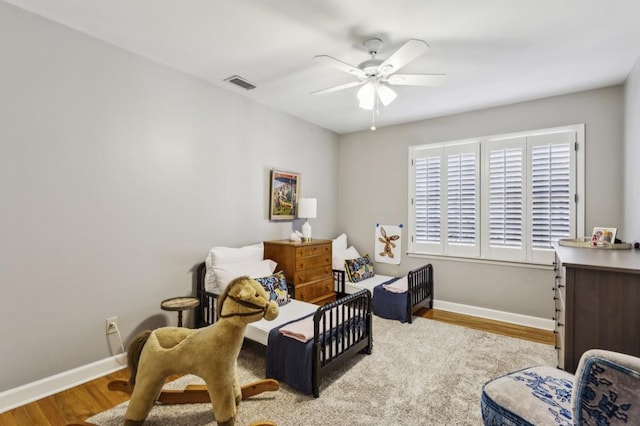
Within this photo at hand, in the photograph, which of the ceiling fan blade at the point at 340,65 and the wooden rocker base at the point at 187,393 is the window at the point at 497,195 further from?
the wooden rocker base at the point at 187,393

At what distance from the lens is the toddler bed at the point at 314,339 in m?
2.17

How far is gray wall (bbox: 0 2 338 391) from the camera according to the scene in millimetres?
2049

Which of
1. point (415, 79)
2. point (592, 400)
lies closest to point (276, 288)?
point (415, 79)

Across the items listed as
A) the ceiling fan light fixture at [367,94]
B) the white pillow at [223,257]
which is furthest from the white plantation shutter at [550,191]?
the white pillow at [223,257]

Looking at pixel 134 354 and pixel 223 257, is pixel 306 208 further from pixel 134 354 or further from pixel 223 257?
pixel 134 354

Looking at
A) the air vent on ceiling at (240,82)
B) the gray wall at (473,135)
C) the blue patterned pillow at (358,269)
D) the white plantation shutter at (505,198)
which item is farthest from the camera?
the blue patterned pillow at (358,269)

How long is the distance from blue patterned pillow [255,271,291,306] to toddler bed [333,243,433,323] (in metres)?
0.90

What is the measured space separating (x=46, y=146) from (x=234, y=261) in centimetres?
171

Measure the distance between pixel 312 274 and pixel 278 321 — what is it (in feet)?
3.37

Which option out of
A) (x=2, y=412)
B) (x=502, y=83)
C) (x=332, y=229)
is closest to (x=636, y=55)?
(x=502, y=83)

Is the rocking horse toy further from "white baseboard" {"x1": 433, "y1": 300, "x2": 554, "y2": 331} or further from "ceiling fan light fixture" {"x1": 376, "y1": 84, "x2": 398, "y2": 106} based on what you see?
"white baseboard" {"x1": 433, "y1": 300, "x2": 554, "y2": 331}

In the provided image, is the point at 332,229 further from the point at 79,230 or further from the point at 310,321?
the point at 79,230

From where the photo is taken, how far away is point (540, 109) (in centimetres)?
353

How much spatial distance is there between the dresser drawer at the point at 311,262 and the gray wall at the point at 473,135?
48.5 inches
